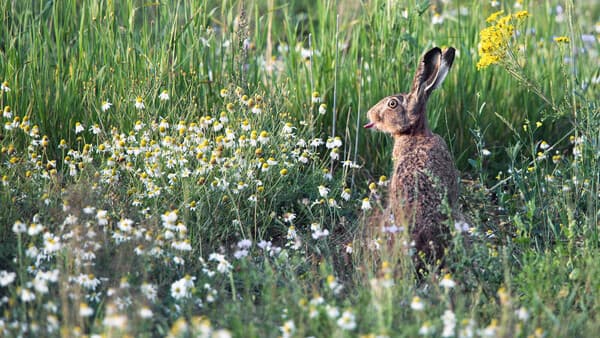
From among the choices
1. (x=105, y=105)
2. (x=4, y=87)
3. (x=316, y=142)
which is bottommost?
(x=316, y=142)

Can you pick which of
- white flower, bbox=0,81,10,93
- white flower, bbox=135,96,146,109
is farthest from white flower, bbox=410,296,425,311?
white flower, bbox=0,81,10,93

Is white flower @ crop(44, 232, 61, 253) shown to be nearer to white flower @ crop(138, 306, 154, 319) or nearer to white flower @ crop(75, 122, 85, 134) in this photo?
white flower @ crop(138, 306, 154, 319)

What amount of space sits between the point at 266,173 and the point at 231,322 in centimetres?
137

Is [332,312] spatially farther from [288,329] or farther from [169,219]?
[169,219]

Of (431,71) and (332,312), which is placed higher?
(431,71)

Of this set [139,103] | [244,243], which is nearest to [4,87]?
[139,103]

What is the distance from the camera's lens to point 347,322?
11.0 ft

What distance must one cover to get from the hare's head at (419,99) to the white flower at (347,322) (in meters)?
1.86

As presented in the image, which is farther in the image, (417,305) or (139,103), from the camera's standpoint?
(139,103)

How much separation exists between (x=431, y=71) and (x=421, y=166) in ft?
2.14

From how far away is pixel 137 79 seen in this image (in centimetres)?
545

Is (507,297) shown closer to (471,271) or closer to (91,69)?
(471,271)

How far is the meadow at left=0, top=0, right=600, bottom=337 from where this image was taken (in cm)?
373

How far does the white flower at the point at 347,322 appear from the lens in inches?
131
